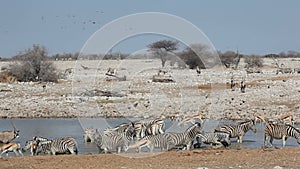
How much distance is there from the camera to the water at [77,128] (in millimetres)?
17641

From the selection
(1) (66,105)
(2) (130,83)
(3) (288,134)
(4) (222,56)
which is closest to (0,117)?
(1) (66,105)

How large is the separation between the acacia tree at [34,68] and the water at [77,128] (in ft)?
59.3

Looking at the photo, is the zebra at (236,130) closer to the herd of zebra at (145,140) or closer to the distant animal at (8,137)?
the herd of zebra at (145,140)

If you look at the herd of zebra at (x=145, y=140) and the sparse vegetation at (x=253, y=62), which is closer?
the herd of zebra at (x=145, y=140)

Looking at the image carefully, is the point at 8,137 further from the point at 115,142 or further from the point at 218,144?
the point at 218,144

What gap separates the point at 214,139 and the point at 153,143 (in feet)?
7.38

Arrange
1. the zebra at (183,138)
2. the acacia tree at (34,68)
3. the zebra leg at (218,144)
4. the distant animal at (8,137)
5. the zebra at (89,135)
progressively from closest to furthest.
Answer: the zebra at (183,138)
the zebra leg at (218,144)
the zebra at (89,135)
the distant animal at (8,137)
the acacia tree at (34,68)

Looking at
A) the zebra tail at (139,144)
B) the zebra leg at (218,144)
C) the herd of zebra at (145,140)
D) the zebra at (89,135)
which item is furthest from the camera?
the zebra at (89,135)

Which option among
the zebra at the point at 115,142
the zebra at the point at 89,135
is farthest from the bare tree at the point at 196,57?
the zebra at the point at 115,142

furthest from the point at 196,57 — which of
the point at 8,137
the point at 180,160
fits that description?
the point at 180,160

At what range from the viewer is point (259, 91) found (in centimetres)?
3303

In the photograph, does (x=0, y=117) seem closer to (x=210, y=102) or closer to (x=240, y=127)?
(x=210, y=102)

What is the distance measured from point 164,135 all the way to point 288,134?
3.45m

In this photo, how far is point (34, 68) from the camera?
4500 centimetres
